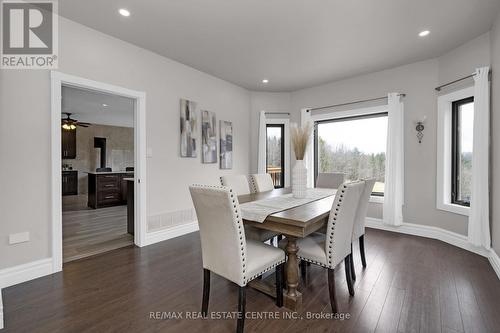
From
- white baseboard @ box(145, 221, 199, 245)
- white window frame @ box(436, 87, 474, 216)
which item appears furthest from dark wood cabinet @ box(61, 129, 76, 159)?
white window frame @ box(436, 87, 474, 216)

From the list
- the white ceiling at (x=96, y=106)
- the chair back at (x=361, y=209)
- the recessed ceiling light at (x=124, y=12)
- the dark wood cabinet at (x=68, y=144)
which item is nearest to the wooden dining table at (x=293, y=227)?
the chair back at (x=361, y=209)

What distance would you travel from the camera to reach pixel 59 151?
2.47 m

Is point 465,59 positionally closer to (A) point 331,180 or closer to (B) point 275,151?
(A) point 331,180

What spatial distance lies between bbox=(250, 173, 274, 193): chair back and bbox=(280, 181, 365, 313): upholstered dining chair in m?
1.29

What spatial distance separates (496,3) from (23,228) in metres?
5.14

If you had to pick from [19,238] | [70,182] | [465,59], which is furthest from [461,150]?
[70,182]

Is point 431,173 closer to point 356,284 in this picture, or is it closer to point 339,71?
point 339,71

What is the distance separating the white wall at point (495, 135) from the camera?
2.52 m

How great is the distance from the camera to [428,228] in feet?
11.7

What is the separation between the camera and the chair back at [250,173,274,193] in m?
3.24

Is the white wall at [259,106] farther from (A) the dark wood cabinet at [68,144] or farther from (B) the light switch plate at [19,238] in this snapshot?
(A) the dark wood cabinet at [68,144]

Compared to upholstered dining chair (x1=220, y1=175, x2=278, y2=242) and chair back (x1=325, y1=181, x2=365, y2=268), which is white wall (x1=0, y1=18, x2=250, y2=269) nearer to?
upholstered dining chair (x1=220, y1=175, x2=278, y2=242)

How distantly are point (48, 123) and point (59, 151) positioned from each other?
300 millimetres

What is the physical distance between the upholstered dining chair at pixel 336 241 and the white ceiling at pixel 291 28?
1.84 meters
